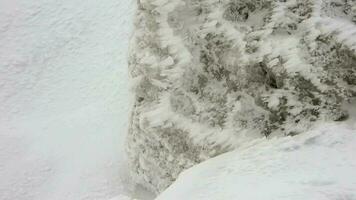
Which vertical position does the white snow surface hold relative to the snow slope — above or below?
above

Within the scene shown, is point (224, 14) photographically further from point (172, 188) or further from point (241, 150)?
point (172, 188)

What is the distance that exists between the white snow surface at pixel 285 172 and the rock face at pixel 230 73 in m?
0.38

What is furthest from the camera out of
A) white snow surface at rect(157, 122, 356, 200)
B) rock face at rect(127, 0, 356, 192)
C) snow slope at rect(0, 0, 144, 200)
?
snow slope at rect(0, 0, 144, 200)

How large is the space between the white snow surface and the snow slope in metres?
4.19

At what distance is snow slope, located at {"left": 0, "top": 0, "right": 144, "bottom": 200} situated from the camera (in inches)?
377

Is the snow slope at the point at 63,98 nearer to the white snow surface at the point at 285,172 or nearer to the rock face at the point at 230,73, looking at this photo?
the rock face at the point at 230,73

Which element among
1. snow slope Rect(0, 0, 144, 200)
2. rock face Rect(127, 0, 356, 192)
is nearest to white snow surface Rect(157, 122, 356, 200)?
rock face Rect(127, 0, 356, 192)

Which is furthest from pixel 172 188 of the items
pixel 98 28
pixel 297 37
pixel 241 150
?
pixel 98 28

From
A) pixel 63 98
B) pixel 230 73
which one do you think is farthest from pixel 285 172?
pixel 63 98

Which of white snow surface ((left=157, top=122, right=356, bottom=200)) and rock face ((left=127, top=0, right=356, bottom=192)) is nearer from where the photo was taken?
white snow surface ((left=157, top=122, right=356, bottom=200))

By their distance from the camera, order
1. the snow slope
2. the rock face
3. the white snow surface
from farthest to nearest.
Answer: the snow slope → the rock face → the white snow surface

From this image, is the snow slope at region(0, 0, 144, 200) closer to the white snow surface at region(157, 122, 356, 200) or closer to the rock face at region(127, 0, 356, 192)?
the rock face at region(127, 0, 356, 192)

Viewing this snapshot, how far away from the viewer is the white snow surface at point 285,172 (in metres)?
3.97

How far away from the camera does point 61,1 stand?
13.6m
